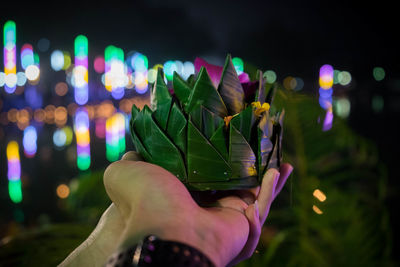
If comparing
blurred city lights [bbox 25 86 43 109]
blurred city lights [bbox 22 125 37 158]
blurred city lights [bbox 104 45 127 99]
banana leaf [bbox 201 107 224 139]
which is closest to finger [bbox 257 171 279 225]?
banana leaf [bbox 201 107 224 139]

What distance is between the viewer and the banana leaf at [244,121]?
479 millimetres

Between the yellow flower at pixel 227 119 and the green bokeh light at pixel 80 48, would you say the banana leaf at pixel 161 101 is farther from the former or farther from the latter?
the green bokeh light at pixel 80 48

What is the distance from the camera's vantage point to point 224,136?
48 cm

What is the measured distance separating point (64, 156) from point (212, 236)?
16.5ft

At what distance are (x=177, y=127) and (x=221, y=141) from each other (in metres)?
0.07

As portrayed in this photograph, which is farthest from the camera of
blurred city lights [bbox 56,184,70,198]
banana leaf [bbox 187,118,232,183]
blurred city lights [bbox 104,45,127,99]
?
blurred city lights [bbox 104,45,127,99]

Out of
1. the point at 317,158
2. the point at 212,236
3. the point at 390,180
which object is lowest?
the point at 390,180

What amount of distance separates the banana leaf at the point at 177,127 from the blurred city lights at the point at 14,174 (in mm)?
3193

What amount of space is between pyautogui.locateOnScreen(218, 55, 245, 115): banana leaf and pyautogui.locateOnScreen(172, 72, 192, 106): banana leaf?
0.17ft

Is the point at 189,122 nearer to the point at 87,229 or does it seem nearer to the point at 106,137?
the point at 87,229

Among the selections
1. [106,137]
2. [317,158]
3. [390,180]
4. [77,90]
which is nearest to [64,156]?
[106,137]

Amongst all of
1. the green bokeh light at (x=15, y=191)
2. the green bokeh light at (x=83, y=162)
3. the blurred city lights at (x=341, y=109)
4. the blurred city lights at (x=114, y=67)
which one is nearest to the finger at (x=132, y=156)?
the blurred city lights at (x=341, y=109)

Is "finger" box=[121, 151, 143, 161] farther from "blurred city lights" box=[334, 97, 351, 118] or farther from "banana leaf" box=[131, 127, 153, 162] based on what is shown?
"blurred city lights" box=[334, 97, 351, 118]

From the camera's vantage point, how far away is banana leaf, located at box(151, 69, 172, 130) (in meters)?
0.51
